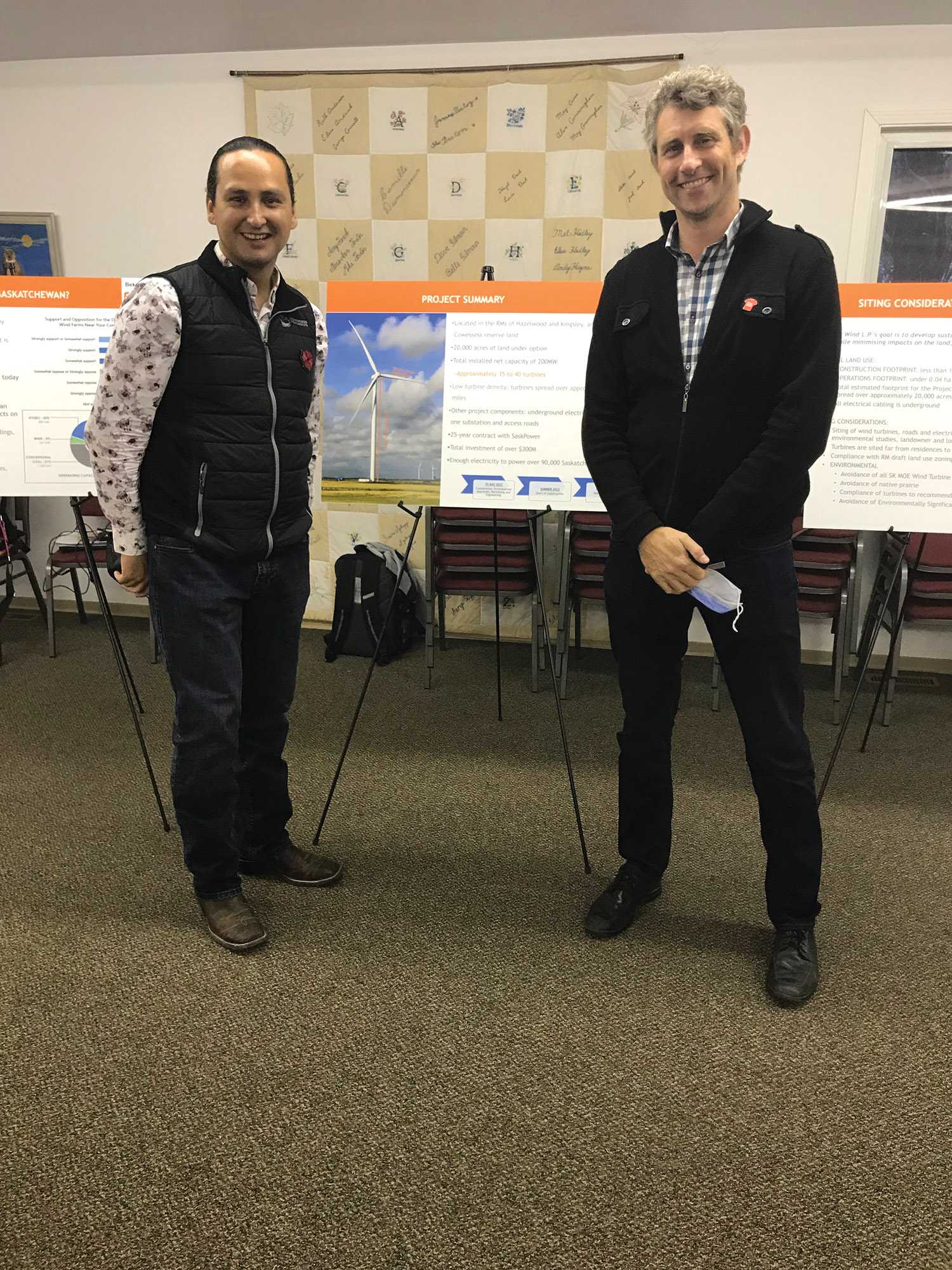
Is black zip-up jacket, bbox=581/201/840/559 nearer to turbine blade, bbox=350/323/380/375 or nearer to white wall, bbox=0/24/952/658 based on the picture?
turbine blade, bbox=350/323/380/375

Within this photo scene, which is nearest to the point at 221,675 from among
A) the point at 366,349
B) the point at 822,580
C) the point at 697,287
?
the point at 366,349

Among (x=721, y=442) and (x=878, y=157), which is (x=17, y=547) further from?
(x=878, y=157)

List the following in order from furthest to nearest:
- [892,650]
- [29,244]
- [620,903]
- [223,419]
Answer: [29,244]
[892,650]
[620,903]
[223,419]

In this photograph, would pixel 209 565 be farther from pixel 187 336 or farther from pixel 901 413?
pixel 901 413

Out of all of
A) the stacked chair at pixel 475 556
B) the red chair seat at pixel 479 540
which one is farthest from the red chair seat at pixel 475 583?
the red chair seat at pixel 479 540

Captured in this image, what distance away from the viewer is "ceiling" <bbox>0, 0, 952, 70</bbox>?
334 centimetres

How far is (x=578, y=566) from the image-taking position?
145 inches

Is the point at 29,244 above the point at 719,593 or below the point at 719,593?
above

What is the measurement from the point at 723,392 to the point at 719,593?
1.21 ft

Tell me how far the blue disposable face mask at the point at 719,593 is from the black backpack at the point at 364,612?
2439 mm

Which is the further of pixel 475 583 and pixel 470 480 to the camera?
pixel 475 583

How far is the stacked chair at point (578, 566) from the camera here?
11.8 feet

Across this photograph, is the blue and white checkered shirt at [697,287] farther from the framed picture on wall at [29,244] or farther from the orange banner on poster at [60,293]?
the framed picture on wall at [29,244]

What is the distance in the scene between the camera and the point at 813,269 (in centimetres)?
150
